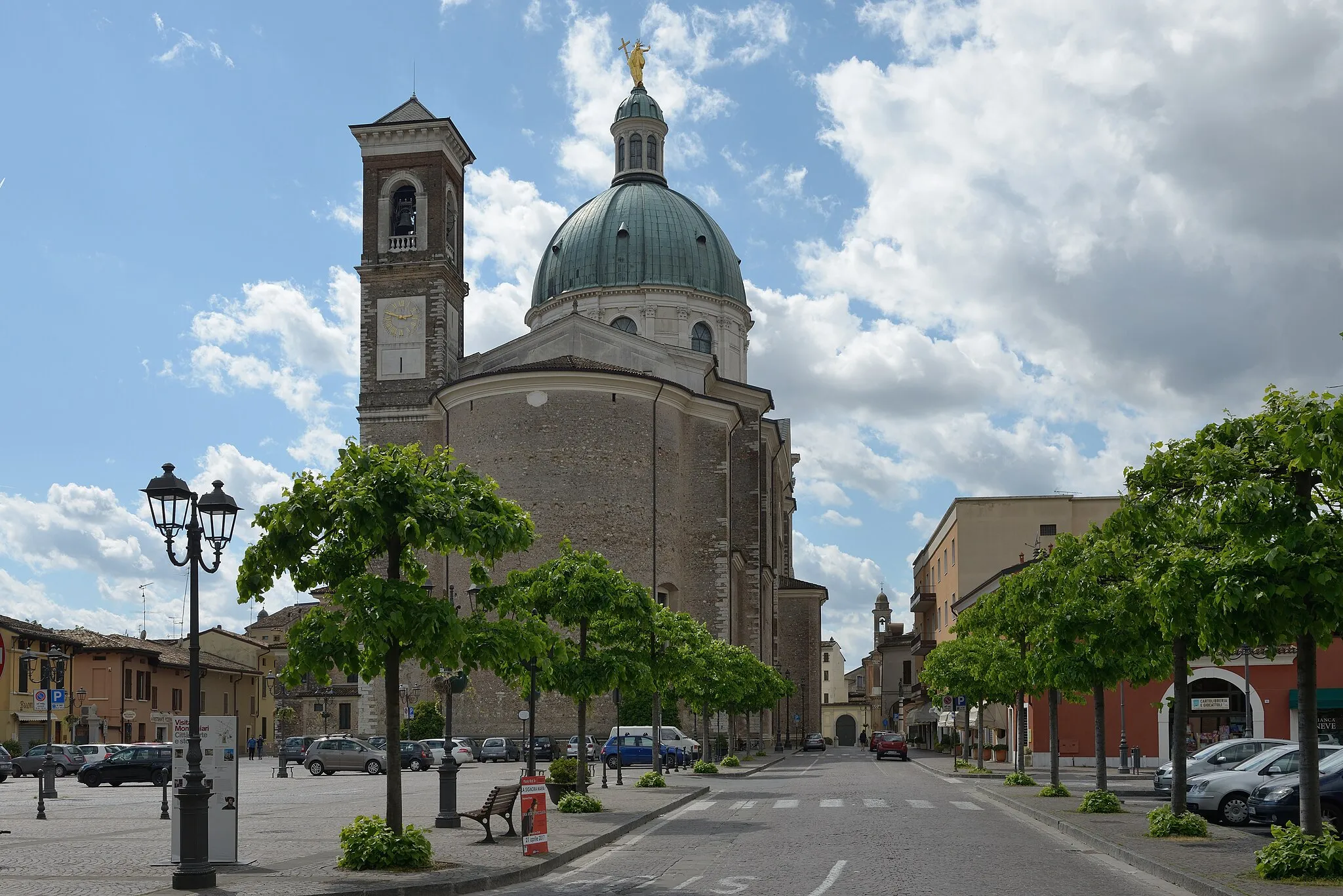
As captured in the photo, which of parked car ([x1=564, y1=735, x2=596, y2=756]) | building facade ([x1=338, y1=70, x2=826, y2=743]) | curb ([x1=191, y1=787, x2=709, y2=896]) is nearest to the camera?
curb ([x1=191, y1=787, x2=709, y2=896])

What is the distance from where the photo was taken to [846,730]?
15650 centimetres

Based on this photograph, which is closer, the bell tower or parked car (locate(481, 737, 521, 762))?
parked car (locate(481, 737, 521, 762))

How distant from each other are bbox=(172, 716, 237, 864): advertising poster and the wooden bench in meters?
3.04

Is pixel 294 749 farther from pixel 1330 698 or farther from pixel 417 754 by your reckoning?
pixel 1330 698

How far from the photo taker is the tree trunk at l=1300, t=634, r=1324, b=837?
1378 centimetres

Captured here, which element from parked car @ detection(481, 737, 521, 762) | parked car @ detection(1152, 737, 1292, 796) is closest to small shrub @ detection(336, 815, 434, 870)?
parked car @ detection(1152, 737, 1292, 796)

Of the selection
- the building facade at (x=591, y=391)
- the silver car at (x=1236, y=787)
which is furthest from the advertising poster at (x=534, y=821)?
the building facade at (x=591, y=391)

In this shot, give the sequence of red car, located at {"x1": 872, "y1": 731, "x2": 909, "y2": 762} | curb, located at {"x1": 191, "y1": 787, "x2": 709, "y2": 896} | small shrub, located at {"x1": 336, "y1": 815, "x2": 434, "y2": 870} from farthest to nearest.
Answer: red car, located at {"x1": 872, "y1": 731, "x2": 909, "y2": 762} → small shrub, located at {"x1": 336, "y1": 815, "x2": 434, "y2": 870} → curb, located at {"x1": 191, "y1": 787, "x2": 709, "y2": 896}

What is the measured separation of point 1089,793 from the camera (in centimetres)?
2323

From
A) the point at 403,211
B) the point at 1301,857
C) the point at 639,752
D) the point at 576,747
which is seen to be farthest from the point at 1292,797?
the point at 403,211

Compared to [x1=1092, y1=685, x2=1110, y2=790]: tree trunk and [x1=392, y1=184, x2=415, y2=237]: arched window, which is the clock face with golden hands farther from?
[x1=1092, y1=685, x2=1110, y2=790]: tree trunk

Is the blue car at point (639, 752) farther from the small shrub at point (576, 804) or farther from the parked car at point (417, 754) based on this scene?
the small shrub at point (576, 804)

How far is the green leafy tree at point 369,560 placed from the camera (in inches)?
595

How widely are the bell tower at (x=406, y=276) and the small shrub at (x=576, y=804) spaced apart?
4044 centimetres
